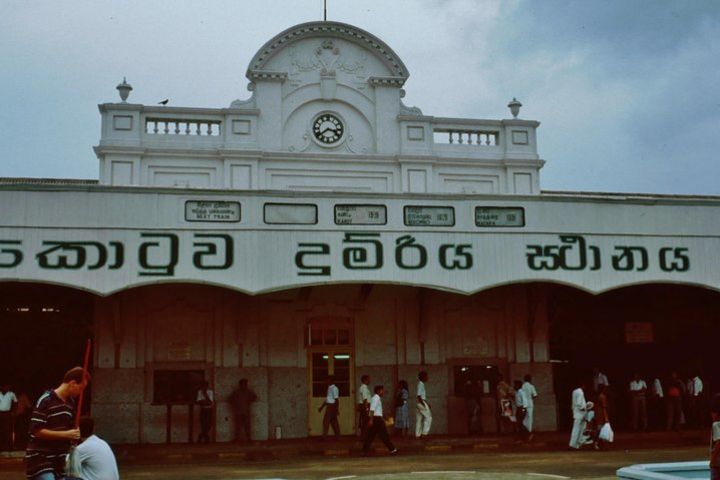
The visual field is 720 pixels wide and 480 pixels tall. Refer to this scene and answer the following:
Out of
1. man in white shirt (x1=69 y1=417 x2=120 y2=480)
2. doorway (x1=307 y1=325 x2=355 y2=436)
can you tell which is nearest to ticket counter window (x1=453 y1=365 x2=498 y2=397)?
doorway (x1=307 y1=325 x2=355 y2=436)

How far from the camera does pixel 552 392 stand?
2467 centimetres

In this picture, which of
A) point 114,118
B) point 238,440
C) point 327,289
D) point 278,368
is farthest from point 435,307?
point 114,118

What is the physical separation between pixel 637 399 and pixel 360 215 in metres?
Answer: 9.69

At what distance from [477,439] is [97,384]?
9.57 m

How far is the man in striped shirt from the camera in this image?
8.28 meters

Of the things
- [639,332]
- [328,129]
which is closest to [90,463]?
[328,129]

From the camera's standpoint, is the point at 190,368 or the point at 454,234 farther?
the point at 190,368

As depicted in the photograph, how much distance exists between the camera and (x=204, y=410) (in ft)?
72.2

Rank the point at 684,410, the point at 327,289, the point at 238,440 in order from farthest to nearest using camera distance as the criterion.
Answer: the point at 684,410 < the point at 327,289 < the point at 238,440

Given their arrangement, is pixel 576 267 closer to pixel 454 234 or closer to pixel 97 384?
pixel 454 234

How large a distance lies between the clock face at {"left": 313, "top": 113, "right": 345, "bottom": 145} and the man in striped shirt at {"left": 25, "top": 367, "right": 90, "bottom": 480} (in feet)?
56.1

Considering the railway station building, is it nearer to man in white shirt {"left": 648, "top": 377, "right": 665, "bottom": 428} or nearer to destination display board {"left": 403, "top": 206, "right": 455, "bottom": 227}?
destination display board {"left": 403, "top": 206, "right": 455, "bottom": 227}

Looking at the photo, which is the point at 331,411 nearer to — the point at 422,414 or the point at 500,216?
the point at 422,414

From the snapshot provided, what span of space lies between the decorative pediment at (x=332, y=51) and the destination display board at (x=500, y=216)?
237 inches
